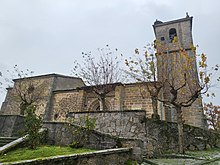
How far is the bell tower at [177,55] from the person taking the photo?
12477mm

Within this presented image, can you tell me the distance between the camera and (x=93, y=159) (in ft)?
13.6

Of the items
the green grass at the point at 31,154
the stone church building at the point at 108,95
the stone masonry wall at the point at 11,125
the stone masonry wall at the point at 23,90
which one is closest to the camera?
the green grass at the point at 31,154

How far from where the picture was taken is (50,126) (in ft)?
24.8

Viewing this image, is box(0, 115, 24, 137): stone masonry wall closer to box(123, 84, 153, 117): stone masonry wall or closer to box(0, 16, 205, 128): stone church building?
box(0, 16, 205, 128): stone church building

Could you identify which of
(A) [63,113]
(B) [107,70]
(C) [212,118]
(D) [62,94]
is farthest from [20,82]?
(C) [212,118]

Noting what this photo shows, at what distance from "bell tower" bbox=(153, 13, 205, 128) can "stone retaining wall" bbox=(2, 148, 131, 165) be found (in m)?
7.29

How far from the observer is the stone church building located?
14.3 metres

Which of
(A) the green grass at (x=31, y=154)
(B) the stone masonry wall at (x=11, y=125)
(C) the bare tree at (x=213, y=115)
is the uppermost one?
(C) the bare tree at (x=213, y=115)

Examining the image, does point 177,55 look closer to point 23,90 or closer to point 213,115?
point 213,115

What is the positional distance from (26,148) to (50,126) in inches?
61.4

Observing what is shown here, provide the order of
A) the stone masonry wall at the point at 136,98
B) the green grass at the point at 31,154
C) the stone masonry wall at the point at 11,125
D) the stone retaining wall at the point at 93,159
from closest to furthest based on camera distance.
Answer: the stone retaining wall at the point at 93,159 < the green grass at the point at 31,154 < the stone masonry wall at the point at 11,125 < the stone masonry wall at the point at 136,98

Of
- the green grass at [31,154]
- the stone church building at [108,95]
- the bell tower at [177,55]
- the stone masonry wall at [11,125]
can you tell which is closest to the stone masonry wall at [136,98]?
the stone church building at [108,95]

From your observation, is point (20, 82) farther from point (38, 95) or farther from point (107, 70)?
point (107, 70)

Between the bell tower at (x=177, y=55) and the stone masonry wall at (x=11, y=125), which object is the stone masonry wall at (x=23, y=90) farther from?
the bell tower at (x=177, y=55)
